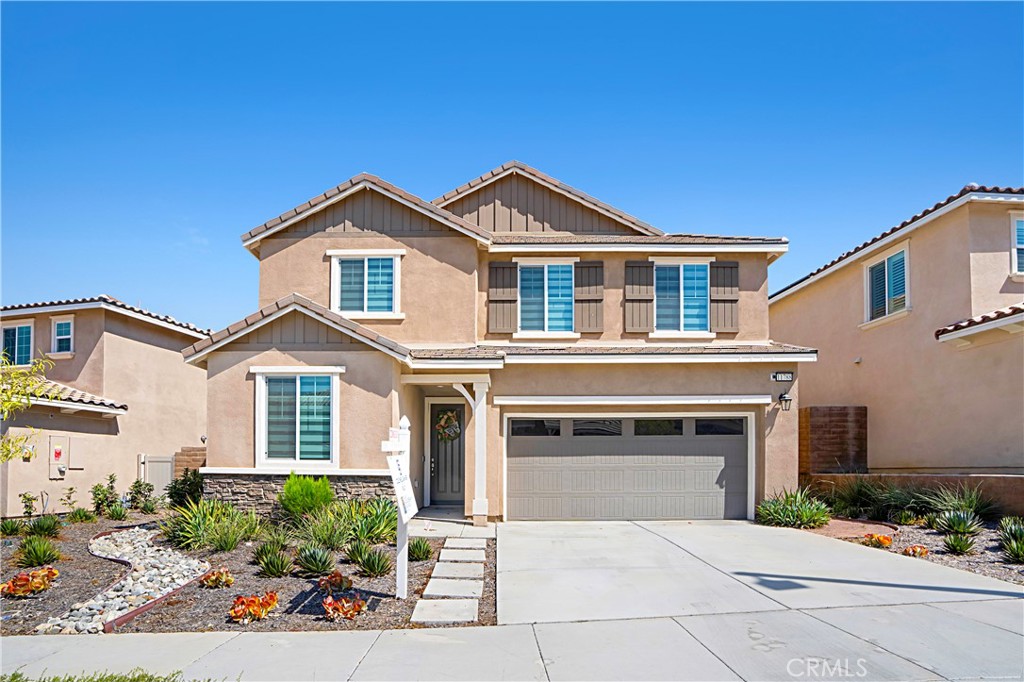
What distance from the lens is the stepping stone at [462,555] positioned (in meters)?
10.9

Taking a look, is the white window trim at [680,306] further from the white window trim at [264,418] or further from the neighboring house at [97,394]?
the neighboring house at [97,394]

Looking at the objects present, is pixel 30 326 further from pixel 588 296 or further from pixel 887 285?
pixel 887 285

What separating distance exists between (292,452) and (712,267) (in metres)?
9.47

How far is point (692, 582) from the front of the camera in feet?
31.2

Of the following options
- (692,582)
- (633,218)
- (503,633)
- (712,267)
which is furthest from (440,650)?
(633,218)

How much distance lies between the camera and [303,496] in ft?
40.8

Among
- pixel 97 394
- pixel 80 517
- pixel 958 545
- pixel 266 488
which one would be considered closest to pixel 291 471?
pixel 266 488

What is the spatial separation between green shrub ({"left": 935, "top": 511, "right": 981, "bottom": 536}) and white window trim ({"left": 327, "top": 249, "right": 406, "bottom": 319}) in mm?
10419

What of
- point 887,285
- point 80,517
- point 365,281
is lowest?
→ point 80,517

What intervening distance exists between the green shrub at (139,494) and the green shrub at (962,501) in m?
16.7

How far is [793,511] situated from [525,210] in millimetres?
9113

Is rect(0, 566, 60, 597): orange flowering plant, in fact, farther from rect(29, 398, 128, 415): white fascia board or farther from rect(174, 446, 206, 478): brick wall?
rect(174, 446, 206, 478): brick wall

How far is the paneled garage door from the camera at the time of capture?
50.1ft

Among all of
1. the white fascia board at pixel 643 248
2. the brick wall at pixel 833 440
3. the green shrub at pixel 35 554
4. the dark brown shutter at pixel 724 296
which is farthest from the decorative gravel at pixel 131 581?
the brick wall at pixel 833 440
